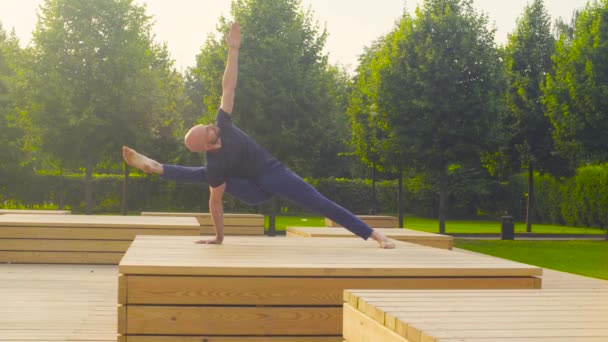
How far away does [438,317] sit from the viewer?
Answer: 393 cm

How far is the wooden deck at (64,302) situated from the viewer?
6359mm

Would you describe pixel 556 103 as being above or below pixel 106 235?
above

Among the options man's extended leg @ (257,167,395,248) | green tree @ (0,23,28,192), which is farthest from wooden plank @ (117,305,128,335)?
green tree @ (0,23,28,192)

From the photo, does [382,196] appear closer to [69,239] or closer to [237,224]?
[237,224]

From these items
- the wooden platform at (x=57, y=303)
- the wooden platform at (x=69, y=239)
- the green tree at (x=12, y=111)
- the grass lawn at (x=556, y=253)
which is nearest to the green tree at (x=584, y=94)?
the grass lawn at (x=556, y=253)

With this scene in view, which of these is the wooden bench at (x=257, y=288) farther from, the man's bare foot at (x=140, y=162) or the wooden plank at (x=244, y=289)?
the man's bare foot at (x=140, y=162)

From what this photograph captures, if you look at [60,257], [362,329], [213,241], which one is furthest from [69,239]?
[362,329]

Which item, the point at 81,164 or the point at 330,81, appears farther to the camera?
the point at 81,164

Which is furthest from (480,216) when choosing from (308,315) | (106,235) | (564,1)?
(308,315)

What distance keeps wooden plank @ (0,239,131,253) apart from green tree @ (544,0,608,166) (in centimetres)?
1635

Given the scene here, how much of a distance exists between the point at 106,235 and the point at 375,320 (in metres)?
8.56

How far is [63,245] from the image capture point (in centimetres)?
1201

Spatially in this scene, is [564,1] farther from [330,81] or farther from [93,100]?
[93,100]

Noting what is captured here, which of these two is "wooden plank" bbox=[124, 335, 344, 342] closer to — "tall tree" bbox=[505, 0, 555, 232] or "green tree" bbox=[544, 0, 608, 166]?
"green tree" bbox=[544, 0, 608, 166]
